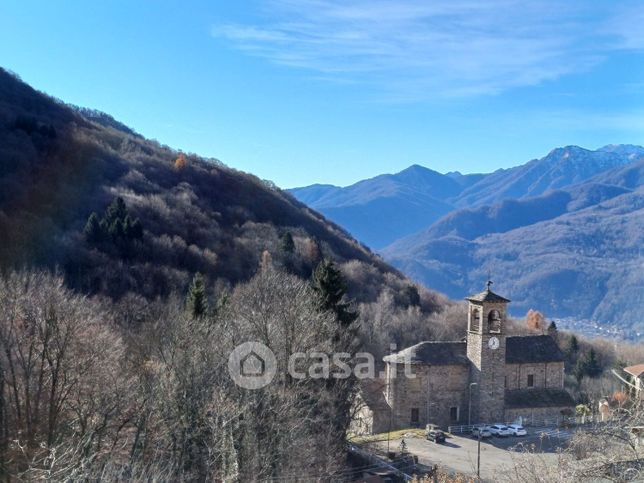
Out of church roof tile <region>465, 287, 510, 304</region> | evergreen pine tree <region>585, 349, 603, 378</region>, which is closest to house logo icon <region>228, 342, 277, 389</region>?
church roof tile <region>465, 287, 510, 304</region>

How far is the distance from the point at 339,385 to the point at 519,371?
53.3 feet

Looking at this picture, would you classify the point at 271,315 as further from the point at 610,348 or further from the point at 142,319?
the point at 610,348

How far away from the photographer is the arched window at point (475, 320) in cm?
3656

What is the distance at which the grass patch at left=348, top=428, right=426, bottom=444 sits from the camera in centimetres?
3360

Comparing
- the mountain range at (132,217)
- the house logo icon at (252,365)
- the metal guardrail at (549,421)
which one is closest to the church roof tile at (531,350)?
the metal guardrail at (549,421)

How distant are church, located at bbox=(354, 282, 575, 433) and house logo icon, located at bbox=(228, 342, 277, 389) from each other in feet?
43.4

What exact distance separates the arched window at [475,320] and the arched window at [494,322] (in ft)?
1.90

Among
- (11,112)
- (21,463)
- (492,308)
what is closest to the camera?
(21,463)

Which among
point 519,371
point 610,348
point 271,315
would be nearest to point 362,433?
point 519,371

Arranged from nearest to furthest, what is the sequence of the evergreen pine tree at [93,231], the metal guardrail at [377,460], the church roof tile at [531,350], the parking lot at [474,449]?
the metal guardrail at [377,460]
the parking lot at [474,449]
the church roof tile at [531,350]
the evergreen pine tree at [93,231]

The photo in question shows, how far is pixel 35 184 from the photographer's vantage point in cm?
5928

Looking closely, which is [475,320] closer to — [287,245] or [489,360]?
[489,360]

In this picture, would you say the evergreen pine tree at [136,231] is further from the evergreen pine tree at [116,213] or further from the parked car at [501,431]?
the parked car at [501,431]

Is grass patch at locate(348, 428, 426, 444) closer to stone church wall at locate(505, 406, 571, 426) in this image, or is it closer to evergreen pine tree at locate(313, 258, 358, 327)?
stone church wall at locate(505, 406, 571, 426)
